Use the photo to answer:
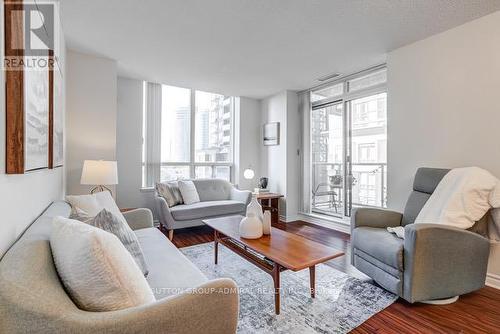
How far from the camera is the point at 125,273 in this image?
2.76 feet

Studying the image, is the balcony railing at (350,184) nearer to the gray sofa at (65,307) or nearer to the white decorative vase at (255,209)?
the white decorative vase at (255,209)

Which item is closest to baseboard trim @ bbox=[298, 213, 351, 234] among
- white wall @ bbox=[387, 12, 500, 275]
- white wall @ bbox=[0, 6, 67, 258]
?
white wall @ bbox=[387, 12, 500, 275]

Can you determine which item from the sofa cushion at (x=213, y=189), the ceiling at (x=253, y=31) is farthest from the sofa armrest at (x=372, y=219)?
the sofa cushion at (x=213, y=189)

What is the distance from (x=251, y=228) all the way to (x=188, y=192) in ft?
6.94

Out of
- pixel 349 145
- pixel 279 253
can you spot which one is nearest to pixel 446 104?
pixel 349 145

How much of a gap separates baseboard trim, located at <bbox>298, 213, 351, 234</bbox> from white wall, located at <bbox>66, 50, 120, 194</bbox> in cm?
337

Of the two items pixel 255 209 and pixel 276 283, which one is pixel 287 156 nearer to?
pixel 255 209

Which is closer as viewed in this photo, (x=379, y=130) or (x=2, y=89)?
(x=2, y=89)

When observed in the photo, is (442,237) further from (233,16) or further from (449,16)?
(233,16)

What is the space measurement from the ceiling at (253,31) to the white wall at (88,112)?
0.18 meters

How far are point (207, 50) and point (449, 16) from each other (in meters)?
2.44

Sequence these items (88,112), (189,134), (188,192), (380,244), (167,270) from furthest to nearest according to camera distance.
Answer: (189,134) < (188,192) < (88,112) < (380,244) < (167,270)

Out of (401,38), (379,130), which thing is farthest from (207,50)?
(379,130)
